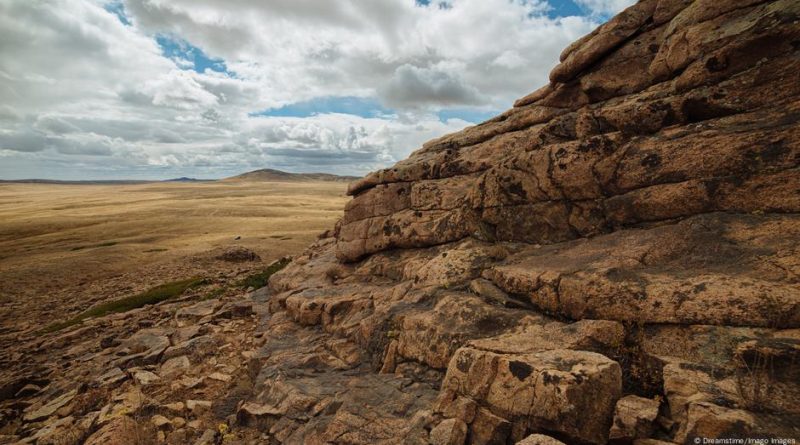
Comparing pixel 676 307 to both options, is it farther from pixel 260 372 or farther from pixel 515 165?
pixel 260 372

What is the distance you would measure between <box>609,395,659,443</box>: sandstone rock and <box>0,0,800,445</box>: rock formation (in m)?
0.04

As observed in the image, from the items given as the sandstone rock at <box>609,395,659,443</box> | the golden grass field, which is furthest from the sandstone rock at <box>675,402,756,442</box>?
the golden grass field

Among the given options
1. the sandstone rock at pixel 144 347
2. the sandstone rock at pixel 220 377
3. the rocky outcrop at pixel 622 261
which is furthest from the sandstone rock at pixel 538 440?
the sandstone rock at pixel 144 347

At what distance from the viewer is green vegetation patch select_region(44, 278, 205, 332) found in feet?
86.8

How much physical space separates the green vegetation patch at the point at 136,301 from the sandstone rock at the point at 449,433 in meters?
28.6

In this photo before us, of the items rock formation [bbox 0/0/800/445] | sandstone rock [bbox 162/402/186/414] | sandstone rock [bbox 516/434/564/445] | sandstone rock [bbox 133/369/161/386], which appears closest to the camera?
sandstone rock [bbox 516/434/564/445]

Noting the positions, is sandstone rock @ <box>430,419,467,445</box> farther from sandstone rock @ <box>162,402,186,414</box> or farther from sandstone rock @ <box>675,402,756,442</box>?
sandstone rock @ <box>162,402,186,414</box>

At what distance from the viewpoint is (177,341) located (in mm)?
20281

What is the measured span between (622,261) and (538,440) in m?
6.43

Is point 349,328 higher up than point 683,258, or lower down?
lower down

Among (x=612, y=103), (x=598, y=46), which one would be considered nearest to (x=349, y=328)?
(x=612, y=103)

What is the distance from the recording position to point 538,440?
7883 mm

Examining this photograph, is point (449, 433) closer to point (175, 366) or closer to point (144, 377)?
point (175, 366)

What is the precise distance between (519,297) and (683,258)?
4.87 m
